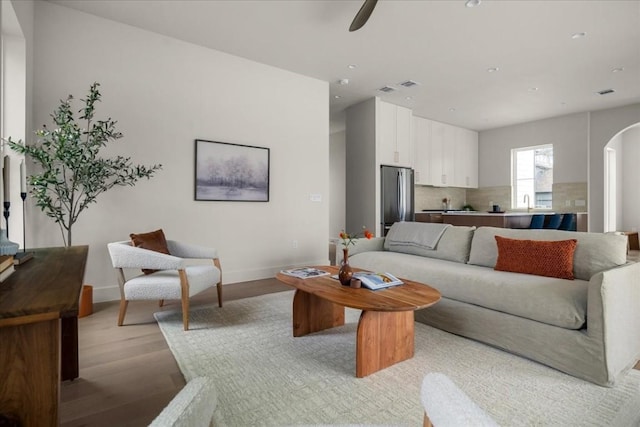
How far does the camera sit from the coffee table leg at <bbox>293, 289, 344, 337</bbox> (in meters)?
2.55

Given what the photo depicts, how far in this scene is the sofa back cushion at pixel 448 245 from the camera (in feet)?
10.6

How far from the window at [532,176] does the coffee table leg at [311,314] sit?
6.77m

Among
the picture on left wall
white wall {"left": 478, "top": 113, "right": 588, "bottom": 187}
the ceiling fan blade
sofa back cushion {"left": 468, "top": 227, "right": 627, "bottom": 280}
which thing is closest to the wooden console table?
the ceiling fan blade

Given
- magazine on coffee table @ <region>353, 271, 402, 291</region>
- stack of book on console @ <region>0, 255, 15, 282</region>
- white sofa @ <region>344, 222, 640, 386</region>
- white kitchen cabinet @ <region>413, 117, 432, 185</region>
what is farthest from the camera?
white kitchen cabinet @ <region>413, 117, 432, 185</region>

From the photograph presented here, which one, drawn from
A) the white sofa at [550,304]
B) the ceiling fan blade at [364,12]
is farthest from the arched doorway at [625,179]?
the ceiling fan blade at [364,12]

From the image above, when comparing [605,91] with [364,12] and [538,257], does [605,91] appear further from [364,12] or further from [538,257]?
[364,12]

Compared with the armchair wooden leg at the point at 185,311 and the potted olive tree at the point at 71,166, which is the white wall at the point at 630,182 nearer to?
the armchair wooden leg at the point at 185,311

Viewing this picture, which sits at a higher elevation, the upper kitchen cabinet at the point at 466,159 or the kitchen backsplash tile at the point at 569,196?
the upper kitchen cabinet at the point at 466,159

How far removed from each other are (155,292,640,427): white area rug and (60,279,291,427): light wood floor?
0.13 meters

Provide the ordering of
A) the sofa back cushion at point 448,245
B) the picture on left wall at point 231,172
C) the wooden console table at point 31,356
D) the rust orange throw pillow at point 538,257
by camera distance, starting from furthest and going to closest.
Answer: the picture on left wall at point 231,172
the sofa back cushion at point 448,245
the rust orange throw pillow at point 538,257
the wooden console table at point 31,356

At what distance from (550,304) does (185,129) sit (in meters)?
3.94

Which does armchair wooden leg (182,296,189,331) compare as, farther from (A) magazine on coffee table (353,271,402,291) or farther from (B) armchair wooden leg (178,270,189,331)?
(A) magazine on coffee table (353,271,402,291)

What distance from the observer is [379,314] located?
2031 millimetres

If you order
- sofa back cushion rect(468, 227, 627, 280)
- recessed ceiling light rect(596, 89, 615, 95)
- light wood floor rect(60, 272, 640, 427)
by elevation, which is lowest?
light wood floor rect(60, 272, 640, 427)
